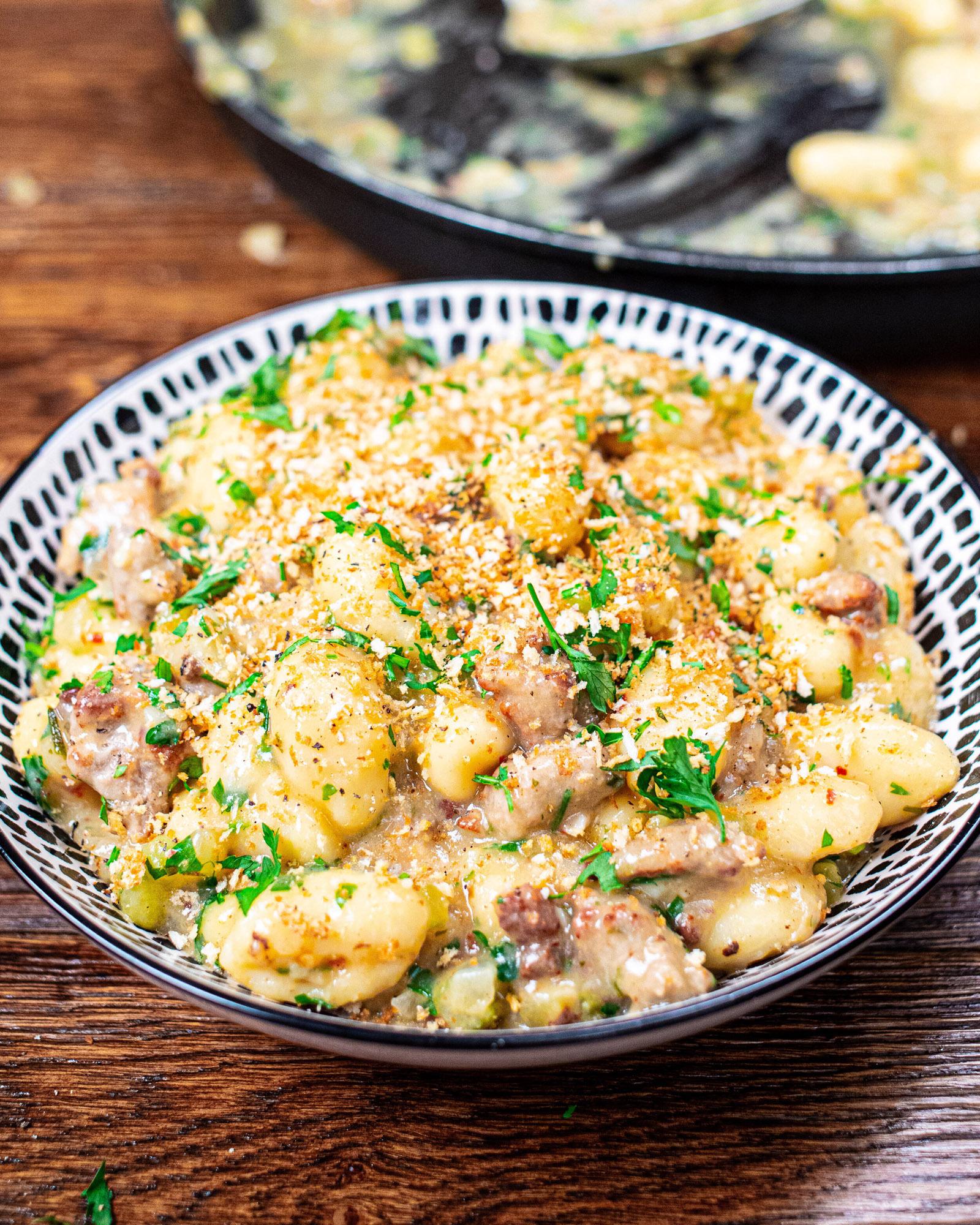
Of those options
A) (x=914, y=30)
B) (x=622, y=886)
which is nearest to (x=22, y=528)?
(x=622, y=886)

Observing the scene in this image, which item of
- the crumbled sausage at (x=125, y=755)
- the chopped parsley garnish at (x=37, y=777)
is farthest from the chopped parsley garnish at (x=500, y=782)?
the chopped parsley garnish at (x=37, y=777)

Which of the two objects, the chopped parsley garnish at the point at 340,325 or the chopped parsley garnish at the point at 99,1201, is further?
the chopped parsley garnish at the point at 340,325

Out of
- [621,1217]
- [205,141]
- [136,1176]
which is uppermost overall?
[205,141]

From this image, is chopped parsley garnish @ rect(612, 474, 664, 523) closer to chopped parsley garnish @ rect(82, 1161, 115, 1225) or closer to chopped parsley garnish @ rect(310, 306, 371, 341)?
chopped parsley garnish @ rect(310, 306, 371, 341)

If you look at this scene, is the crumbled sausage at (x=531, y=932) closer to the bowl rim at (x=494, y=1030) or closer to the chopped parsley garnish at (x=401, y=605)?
the bowl rim at (x=494, y=1030)

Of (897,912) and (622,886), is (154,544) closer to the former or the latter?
(622,886)

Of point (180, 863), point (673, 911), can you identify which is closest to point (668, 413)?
point (673, 911)

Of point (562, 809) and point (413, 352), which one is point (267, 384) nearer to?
point (413, 352)

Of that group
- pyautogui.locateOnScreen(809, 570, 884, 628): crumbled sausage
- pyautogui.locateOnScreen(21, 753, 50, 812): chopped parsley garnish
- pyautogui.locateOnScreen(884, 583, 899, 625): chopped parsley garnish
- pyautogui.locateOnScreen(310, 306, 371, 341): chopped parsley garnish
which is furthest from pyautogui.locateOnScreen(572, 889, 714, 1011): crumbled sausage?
pyautogui.locateOnScreen(310, 306, 371, 341): chopped parsley garnish
